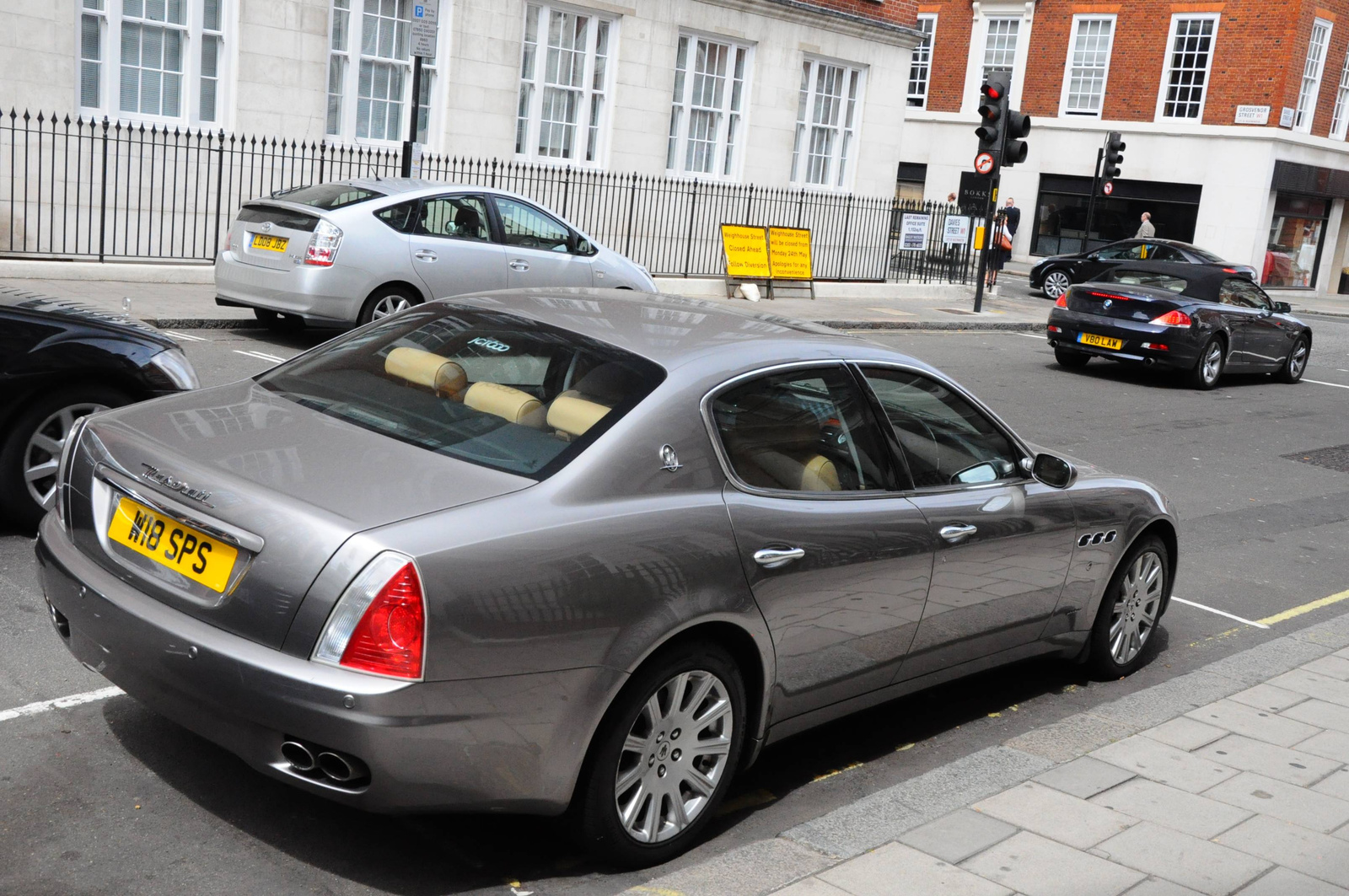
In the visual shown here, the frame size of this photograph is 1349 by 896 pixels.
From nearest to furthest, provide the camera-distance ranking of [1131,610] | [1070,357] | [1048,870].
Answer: [1048,870], [1131,610], [1070,357]

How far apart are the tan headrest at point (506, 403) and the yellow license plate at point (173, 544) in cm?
88

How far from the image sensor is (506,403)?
3879 millimetres

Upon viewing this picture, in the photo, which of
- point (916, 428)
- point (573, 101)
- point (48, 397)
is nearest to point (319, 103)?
point (573, 101)

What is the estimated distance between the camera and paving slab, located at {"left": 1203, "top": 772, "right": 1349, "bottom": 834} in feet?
13.8

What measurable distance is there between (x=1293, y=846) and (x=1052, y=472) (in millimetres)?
1592

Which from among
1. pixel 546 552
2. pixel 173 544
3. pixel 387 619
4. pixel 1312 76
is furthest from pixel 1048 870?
pixel 1312 76

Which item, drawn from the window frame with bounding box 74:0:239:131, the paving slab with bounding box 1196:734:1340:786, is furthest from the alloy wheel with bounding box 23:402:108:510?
the window frame with bounding box 74:0:239:131

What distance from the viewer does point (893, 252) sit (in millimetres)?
26469

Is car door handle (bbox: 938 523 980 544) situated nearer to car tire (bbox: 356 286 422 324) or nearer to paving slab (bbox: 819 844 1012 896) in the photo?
paving slab (bbox: 819 844 1012 896)

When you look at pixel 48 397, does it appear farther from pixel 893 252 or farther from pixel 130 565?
pixel 893 252

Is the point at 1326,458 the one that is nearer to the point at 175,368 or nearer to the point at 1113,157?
the point at 175,368

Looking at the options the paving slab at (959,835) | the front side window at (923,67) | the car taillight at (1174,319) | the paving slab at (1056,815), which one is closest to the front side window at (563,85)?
the car taillight at (1174,319)

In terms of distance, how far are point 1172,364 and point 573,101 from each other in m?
10.4

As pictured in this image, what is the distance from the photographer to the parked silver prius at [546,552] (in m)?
3.14
